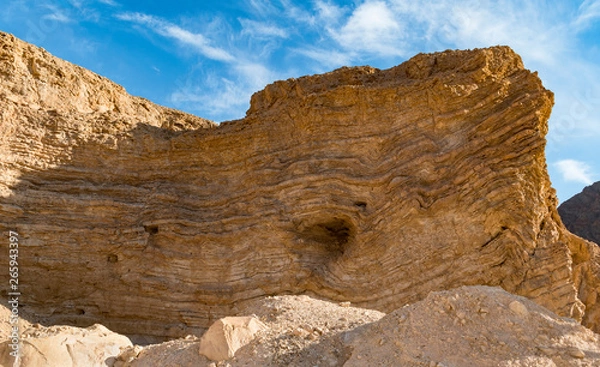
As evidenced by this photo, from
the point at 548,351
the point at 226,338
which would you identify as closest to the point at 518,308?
the point at 548,351

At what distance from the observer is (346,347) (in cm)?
684

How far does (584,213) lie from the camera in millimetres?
34531

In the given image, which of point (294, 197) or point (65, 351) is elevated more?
point (294, 197)

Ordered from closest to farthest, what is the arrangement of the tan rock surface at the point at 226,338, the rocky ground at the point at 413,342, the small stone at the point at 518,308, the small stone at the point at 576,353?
the small stone at the point at 576,353
the rocky ground at the point at 413,342
the small stone at the point at 518,308
the tan rock surface at the point at 226,338

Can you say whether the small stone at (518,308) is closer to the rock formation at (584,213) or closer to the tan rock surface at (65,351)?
the tan rock surface at (65,351)

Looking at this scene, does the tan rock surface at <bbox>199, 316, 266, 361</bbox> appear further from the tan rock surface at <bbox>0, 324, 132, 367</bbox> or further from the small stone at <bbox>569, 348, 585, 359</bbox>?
the small stone at <bbox>569, 348, 585, 359</bbox>

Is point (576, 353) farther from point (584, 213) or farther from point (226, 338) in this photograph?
point (584, 213)

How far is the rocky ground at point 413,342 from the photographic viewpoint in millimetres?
5953

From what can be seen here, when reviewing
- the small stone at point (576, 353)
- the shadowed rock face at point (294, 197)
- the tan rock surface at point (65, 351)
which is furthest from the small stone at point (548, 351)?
the tan rock surface at point (65, 351)

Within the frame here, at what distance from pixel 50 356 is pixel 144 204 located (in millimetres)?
7587

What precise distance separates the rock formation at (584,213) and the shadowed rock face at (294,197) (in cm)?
1854

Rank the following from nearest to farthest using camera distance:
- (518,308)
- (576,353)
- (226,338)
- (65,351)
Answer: (576,353) < (518,308) < (226,338) < (65,351)

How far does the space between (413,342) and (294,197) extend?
8795 millimetres

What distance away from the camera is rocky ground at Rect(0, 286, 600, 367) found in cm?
595
